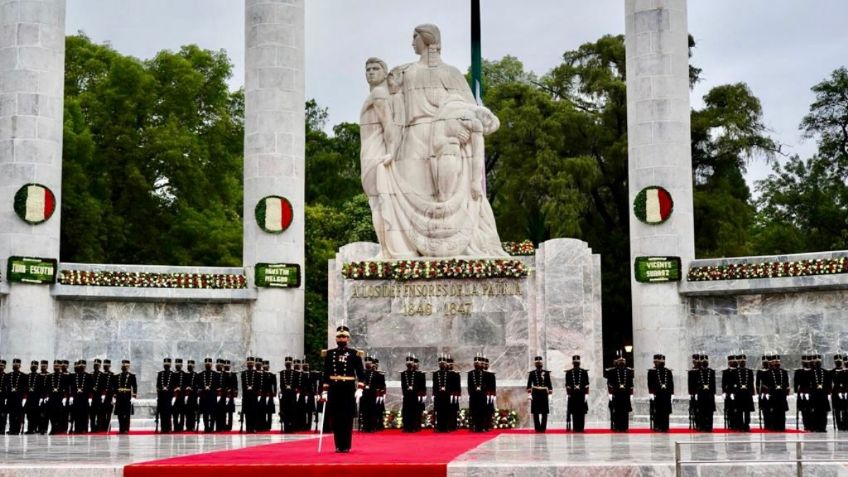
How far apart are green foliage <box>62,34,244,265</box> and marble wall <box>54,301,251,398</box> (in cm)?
1134

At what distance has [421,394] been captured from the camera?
23.8m

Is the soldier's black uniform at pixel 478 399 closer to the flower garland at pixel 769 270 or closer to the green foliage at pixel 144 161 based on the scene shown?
the flower garland at pixel 769 270

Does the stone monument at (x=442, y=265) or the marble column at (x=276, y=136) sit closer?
the stone monument at (x=442, y=265)

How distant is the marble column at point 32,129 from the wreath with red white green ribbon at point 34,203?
0.13 meters

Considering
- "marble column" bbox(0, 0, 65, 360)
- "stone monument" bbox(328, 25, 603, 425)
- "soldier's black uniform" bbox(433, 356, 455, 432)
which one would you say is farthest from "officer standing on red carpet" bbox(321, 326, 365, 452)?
"marble column" bbox(0, 0, 65, 360)

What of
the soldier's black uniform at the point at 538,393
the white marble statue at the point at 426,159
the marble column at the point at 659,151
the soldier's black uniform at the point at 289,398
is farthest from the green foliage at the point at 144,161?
the soldier's black uniform at the point at 538,393

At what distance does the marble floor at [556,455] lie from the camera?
1163 centimetres

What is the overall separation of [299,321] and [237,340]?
173cm

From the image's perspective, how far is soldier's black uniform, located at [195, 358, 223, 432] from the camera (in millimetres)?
25484

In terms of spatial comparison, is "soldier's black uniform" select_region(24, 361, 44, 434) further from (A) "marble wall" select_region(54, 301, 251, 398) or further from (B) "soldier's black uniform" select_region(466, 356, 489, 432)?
(B) "soldier's black uniform" select_region(466, 356, 489, 432)

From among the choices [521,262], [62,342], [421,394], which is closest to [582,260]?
[521,262]

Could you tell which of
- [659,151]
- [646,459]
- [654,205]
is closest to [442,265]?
[654,205]

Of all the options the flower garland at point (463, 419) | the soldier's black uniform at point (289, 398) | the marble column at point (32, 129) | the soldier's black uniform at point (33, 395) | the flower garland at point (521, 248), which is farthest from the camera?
the marble column at point (32, 129)

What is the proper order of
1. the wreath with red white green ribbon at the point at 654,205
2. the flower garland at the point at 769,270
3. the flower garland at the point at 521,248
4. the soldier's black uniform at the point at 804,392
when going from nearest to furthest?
the soldier's black uniform at the point at 804,392 < the flower garland at the point at 521,248 < the flower garland at the point at 769,270 < the wreath with red white green ribbon at the point at 654,205
